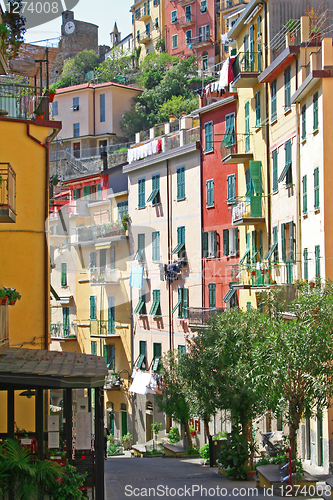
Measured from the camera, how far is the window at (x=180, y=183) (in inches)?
1613

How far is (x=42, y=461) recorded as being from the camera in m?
11.9

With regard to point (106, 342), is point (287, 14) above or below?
above

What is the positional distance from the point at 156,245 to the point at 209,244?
531cm

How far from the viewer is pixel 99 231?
47.5 metres

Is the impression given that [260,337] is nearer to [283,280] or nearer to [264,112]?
[283,280]

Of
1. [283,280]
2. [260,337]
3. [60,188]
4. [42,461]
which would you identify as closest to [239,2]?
[60,188]

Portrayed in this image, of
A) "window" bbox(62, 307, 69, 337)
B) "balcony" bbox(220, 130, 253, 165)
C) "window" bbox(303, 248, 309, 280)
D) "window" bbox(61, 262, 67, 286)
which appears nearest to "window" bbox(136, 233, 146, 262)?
"window" bbox(61, 262, 67, 286)

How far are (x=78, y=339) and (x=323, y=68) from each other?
101 feet

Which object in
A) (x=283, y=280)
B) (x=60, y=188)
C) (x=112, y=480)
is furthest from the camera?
(x=60, y=188)

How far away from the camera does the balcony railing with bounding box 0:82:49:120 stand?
22922 mm

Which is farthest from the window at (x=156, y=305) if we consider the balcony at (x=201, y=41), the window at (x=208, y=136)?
the balcony at (x=201, y=41)

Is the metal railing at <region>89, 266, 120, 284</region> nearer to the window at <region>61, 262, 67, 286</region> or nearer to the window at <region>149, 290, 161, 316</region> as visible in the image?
the window at <region>149, 290, 161, 316</region>

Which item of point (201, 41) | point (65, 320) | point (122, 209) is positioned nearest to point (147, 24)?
point (201, 41)

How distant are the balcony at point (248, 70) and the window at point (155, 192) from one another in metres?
10.6
